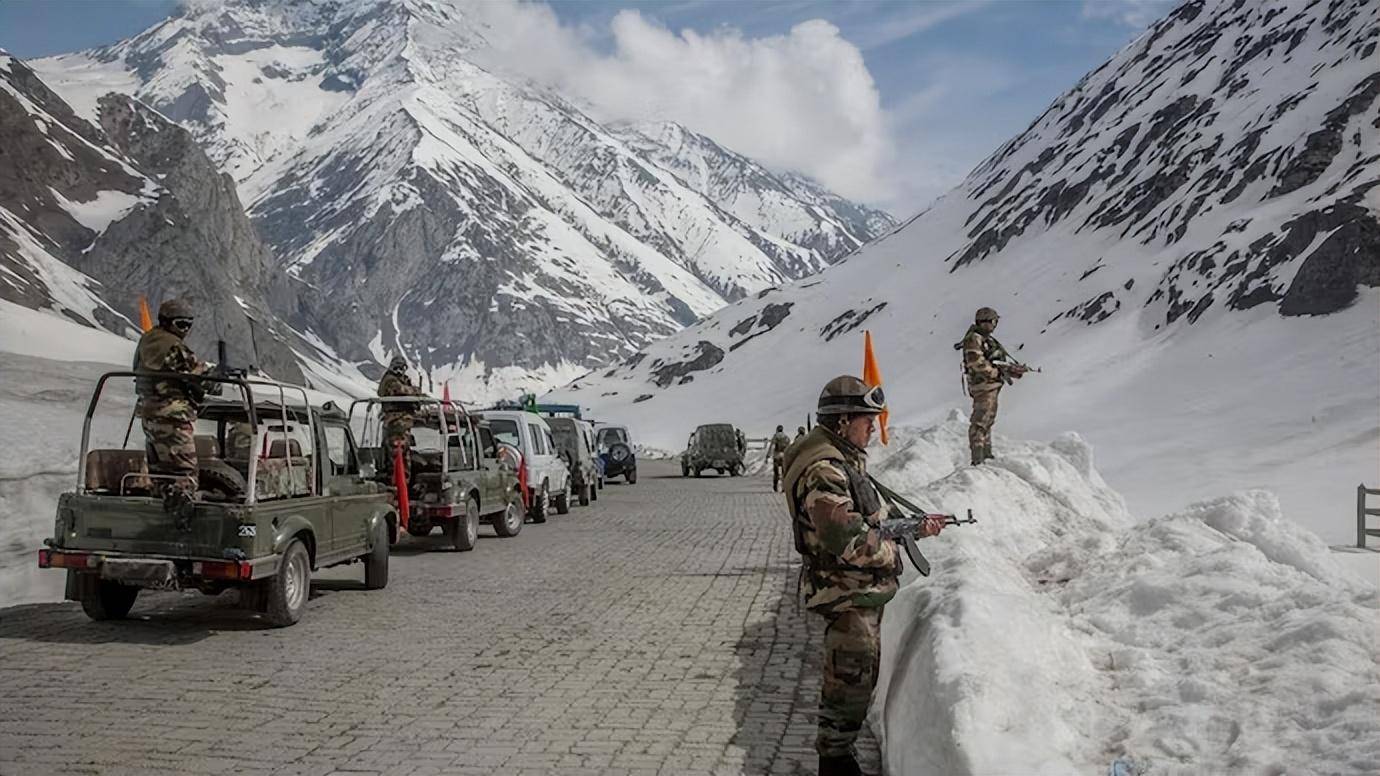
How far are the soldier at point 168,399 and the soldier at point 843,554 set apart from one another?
6.24 meters

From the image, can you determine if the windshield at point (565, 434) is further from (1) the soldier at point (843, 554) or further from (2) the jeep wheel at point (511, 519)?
(1) the soldier at point (843, 554)

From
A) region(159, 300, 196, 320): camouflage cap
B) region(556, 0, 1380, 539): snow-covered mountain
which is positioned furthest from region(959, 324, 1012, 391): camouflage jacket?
region(556, 0, 1380, 539): snow-covered mountain

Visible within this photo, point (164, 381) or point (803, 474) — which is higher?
point (164, 381)

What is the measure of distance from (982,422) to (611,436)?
22.9 metres

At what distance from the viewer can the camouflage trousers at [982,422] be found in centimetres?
1488

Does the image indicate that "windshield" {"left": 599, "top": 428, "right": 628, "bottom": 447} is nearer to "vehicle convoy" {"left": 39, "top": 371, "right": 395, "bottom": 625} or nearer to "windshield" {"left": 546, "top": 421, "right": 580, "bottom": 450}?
"windshield" {"left": 546, "top": 421, "right": 580, "bottom": 450}

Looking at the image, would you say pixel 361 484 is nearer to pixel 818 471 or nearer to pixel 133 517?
pixel 133 517

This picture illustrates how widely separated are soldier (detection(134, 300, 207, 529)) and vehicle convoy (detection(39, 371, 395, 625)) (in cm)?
15

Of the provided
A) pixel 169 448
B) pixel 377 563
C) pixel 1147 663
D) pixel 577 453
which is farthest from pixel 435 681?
pixel 577 453

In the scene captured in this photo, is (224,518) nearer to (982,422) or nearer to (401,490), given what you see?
(401,490)

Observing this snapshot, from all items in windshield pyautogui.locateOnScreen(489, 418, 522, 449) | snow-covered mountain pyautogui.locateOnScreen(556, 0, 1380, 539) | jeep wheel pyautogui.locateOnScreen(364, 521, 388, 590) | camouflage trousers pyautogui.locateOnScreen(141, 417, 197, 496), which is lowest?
jeep wheel pyautogui.locateOnScreen(364, 521, 388, 590)

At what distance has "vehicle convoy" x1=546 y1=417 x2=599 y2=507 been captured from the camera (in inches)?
1025

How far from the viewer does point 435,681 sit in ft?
26.0

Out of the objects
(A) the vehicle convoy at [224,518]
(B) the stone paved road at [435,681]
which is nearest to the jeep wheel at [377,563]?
(B) the stone paved road at [435,681]
